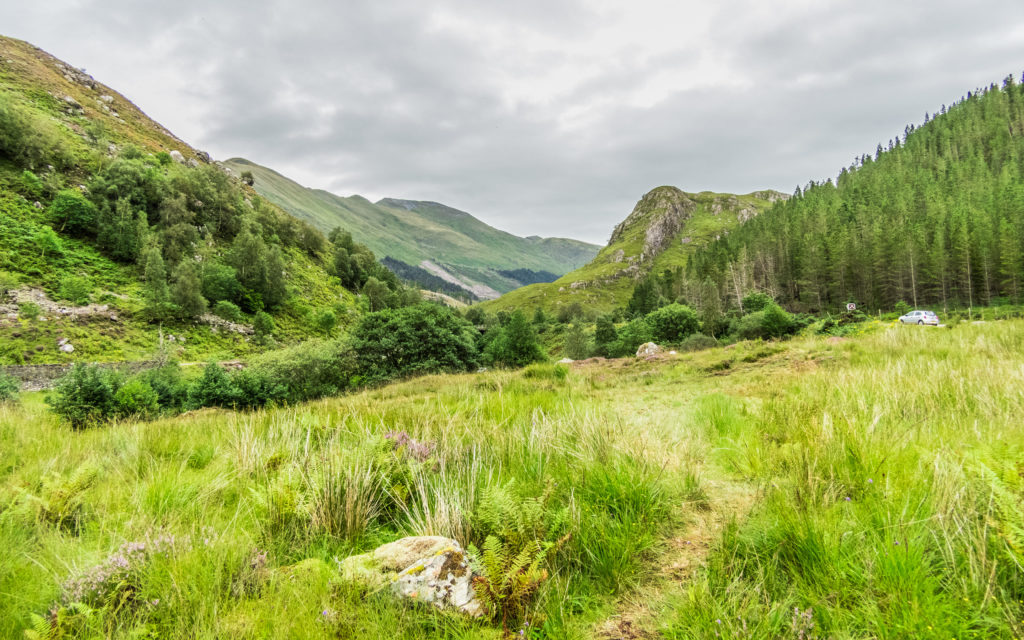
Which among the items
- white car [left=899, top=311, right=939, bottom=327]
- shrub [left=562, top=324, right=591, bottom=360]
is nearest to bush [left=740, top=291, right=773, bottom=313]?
white car [left=899, top=311, right=939, bottom=327]

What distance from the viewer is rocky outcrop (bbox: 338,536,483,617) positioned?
2.08 metres

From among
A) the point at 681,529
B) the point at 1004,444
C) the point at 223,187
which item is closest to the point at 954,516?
the point at 681,529

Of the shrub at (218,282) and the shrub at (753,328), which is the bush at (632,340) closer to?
the shrub at (753,328)

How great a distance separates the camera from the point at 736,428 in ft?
16.2

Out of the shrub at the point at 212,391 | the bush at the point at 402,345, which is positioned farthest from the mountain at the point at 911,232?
Result: the shrub at the point at 212,391

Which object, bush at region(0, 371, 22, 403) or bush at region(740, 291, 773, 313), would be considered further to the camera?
bush at region(740, 291, 773, 313)

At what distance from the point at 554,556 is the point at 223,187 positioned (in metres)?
111

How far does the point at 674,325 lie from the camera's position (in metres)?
59.6

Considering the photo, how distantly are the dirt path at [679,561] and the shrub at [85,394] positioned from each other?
57.1ft

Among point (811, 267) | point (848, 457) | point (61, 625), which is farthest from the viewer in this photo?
point (811, 267)

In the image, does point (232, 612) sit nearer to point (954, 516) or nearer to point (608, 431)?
point (608, 431)

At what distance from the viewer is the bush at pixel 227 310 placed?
5903 centimetres

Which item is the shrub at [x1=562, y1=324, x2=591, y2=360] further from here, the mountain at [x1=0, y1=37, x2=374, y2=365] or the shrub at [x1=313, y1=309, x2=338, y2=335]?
the mountain at [x1=0, y1=37, x2=374, y2=365]

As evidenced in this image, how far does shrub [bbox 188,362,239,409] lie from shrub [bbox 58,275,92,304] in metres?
32.4
